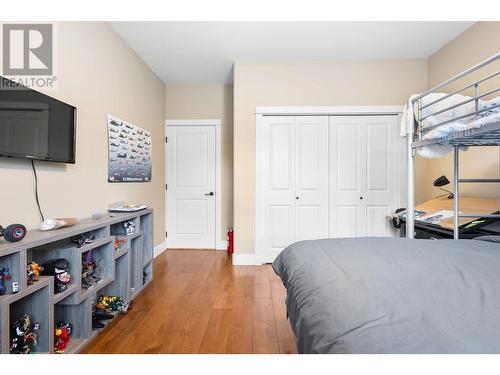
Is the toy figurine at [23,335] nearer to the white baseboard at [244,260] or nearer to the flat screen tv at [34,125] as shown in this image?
the flat screen tv at [34,125]

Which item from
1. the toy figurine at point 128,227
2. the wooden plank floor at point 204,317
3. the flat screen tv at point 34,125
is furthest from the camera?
the toy figurine at point 128,227

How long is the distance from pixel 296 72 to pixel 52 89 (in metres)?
2.64

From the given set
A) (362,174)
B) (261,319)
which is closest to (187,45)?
(362,174)

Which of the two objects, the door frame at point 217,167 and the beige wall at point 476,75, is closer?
the beige wall at point 476,75

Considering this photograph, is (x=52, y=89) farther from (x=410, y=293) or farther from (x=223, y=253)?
(x=223, y=253)

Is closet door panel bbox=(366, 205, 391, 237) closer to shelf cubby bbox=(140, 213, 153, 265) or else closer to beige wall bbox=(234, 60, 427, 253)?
beige wall bbox=(234, 60, 427, 253)

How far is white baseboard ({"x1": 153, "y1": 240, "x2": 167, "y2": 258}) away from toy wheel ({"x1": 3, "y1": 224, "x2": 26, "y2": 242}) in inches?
94.9

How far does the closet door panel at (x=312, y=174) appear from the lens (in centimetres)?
324

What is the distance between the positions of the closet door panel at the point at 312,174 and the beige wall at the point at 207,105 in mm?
1230

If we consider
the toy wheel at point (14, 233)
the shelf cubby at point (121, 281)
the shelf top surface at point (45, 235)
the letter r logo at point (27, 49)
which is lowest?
the shelf cubby at point (121, 281)

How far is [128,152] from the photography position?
2.78 meters

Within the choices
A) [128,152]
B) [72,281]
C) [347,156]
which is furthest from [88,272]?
[347,156]

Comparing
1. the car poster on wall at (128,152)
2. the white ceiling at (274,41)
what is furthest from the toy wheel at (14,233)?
the white ceiling at (274,41)

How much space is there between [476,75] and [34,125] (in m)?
3.81
